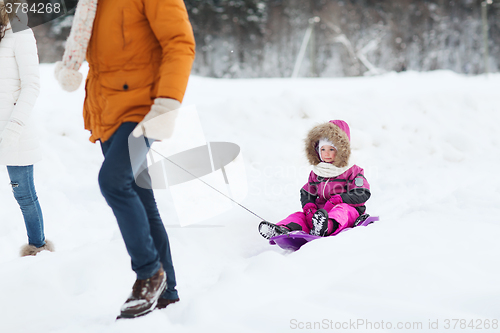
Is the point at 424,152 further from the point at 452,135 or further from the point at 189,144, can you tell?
the point at 189,144


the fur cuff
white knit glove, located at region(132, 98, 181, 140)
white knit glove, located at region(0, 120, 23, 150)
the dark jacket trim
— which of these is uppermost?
the fur cuff

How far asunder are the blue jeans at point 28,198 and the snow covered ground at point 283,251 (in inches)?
7.7

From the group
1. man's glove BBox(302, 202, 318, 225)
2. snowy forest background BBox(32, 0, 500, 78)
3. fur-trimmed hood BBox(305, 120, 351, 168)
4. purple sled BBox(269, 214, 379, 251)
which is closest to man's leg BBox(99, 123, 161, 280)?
purple sled BBox(269, 214, 379, 251)

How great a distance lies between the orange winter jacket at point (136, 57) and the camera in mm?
1147

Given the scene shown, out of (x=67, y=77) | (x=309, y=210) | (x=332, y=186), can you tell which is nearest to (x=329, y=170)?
(x=332, y=186)

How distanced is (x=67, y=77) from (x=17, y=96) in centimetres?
89

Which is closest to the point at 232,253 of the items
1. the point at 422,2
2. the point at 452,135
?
the point at 452,135

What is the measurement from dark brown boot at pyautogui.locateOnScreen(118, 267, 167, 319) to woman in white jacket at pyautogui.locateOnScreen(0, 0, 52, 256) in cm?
116

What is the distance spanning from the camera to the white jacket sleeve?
186 centimetres

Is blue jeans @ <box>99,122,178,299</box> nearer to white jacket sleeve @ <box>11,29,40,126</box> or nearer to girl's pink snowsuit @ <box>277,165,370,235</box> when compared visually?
white jacket sleeve @ <box>11,29,40,126</box>

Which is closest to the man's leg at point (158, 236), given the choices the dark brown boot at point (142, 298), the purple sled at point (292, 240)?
the dark brown boot at point (142, 298)

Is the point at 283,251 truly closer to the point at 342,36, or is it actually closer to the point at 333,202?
the point at 333,202

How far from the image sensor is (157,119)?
3.67 ft

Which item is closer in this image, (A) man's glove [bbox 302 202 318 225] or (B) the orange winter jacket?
(B) the orange winter jacket
